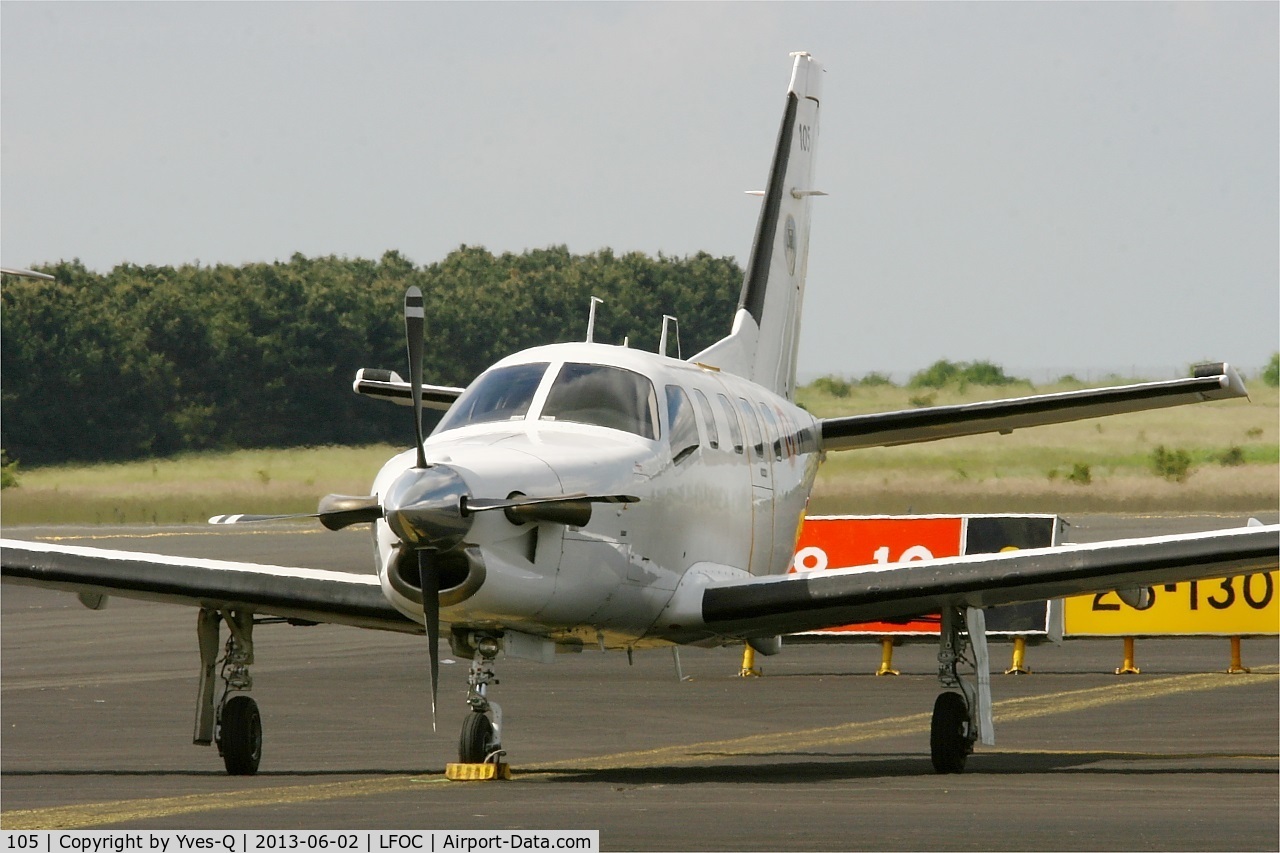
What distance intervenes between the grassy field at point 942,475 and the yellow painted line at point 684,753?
25.5 meters

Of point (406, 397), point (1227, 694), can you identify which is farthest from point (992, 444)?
point (406, 397)

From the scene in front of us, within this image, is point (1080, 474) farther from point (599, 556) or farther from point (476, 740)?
point (476, 740)

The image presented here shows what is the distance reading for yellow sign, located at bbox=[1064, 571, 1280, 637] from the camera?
21.6 meters

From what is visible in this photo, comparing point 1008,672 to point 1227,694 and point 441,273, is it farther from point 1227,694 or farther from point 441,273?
point 441,273

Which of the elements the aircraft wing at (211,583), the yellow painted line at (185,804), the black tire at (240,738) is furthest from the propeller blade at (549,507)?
the black tire at (240,738)

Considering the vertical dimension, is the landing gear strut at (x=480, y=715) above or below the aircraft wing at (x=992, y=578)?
below

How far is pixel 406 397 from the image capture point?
16953mm

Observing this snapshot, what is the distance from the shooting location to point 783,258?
66.3 feet

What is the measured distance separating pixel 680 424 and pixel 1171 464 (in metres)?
40.1

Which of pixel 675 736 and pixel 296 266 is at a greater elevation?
pixel 296 266

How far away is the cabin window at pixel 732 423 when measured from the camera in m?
14.7

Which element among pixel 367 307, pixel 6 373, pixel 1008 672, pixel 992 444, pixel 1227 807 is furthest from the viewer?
pixel 367 307

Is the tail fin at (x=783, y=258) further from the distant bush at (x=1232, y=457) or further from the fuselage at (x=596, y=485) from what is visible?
the distant bush at (x=1232, y=457)

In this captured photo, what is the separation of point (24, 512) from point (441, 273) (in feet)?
118
